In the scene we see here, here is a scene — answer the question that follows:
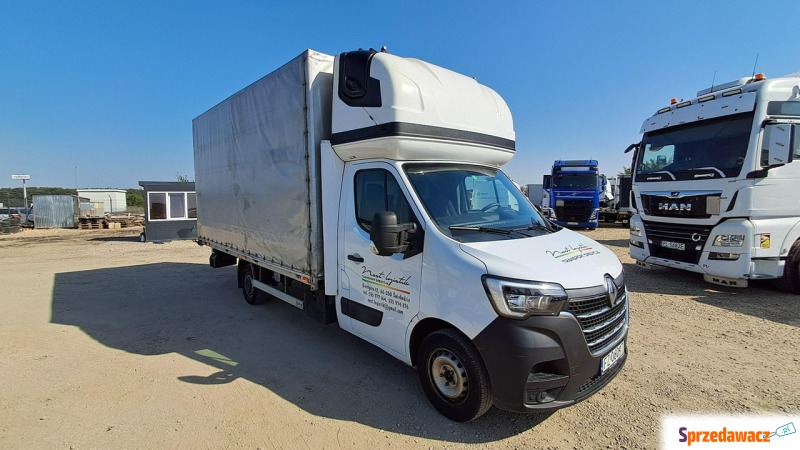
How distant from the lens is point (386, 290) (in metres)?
3.42

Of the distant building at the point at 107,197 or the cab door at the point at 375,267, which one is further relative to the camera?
the distant building at the point at 107,197

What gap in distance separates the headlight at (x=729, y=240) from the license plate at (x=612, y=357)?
15.1 ft

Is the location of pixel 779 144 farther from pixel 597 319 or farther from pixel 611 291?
pixel 597 319

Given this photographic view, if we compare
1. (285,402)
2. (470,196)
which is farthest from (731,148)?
(285,402)

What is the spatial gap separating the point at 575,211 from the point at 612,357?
1606cm

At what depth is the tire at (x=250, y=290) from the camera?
638 centimetres

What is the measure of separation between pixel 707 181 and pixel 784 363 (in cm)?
351

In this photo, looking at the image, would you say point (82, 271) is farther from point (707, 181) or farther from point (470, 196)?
point (707, 181)

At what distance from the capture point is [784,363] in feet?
13.0

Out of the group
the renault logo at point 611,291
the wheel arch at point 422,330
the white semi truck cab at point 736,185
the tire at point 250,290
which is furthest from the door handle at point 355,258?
the white semi truck cab at point 736,185

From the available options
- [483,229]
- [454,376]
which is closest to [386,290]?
[454,376]
